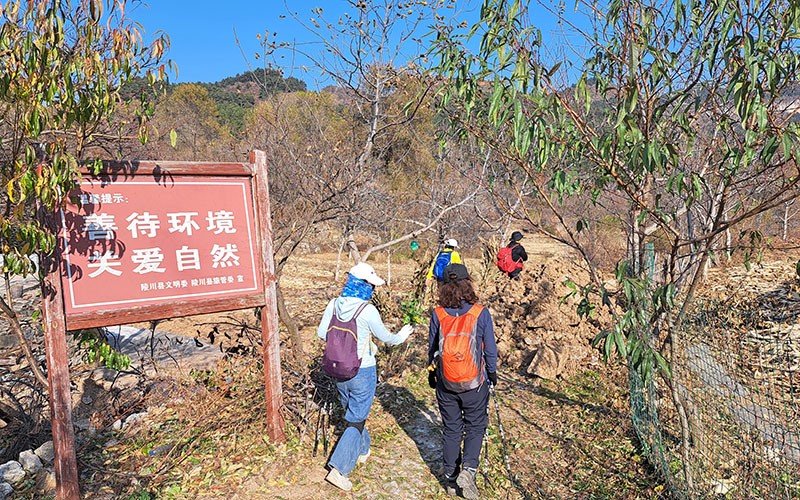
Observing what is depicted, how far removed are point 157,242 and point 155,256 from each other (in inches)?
3.5

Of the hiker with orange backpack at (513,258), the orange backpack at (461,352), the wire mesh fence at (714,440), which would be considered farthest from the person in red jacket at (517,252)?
the orange backpack at (461,352)

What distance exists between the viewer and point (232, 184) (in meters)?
3.72

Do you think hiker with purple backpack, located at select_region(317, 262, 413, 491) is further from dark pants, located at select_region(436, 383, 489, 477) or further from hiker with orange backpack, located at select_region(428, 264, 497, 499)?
dark pants, located at select_region(436, 383, 489, 477)

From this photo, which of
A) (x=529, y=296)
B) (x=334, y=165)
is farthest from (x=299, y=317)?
(x=529, y=296)

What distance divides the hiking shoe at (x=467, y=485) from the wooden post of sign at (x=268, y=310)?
137 cm

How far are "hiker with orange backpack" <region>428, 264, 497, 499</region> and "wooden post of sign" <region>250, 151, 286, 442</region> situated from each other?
1.16 meters

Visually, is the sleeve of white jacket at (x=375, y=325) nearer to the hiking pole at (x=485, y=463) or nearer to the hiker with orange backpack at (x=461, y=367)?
the hiker with orange backpack at (x=461, y=367)

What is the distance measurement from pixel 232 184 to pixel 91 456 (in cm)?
226

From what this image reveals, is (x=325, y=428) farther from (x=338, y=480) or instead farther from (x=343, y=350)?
(x=343, y=350)

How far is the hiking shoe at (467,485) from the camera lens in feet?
11.8

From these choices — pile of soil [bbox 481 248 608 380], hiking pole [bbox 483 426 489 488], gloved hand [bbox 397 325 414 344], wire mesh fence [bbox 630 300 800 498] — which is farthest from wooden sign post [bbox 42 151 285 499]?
pile of soil [bbox 481 248 608 380]

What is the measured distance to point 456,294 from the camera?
357 centimetres

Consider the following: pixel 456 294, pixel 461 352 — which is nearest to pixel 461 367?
pixel 461 352

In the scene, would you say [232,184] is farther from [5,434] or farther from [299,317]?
[299,317]
